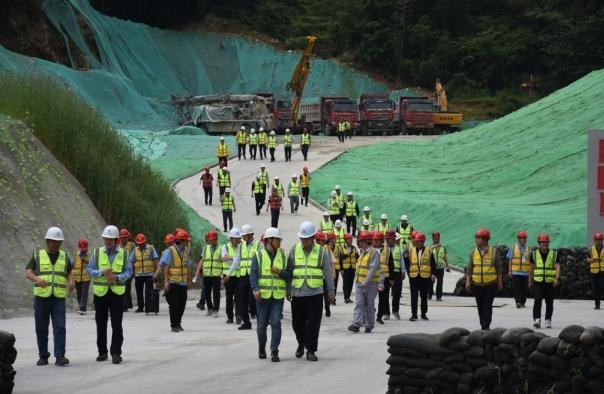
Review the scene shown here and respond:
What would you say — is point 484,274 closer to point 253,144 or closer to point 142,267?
point 142,267

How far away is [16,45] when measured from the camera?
80.5 m

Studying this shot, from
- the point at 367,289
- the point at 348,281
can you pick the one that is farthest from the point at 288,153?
the point at 367,289

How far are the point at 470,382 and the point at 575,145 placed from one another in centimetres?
3784

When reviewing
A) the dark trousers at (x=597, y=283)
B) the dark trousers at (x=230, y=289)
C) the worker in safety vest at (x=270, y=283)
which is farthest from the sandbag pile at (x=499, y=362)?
the dark trousers at (x=597, y=283)

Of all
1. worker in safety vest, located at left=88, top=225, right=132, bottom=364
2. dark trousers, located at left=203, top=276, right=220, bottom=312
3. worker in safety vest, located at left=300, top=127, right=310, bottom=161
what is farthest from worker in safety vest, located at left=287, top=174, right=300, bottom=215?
worker in safety vest, located at left=88, top=225, right=132, bottom=364

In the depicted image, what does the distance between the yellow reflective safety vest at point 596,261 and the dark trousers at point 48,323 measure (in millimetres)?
13544

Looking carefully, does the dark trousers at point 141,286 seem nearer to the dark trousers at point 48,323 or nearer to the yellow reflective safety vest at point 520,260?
the yellow reflective safety vest at point 520,260

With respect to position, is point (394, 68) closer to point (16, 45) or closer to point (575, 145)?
point (16, 45)

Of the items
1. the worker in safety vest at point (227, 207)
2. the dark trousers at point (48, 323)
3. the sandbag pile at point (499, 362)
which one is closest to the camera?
the sandbag pile at point (499, 362)

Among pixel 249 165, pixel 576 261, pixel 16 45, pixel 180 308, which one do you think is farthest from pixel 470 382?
pixel 16 45

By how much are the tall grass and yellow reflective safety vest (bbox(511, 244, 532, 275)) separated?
9736 millimetres

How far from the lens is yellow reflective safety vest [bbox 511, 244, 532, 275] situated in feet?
85.5

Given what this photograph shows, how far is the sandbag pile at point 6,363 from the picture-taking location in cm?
1398

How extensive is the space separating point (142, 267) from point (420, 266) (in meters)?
5.53
